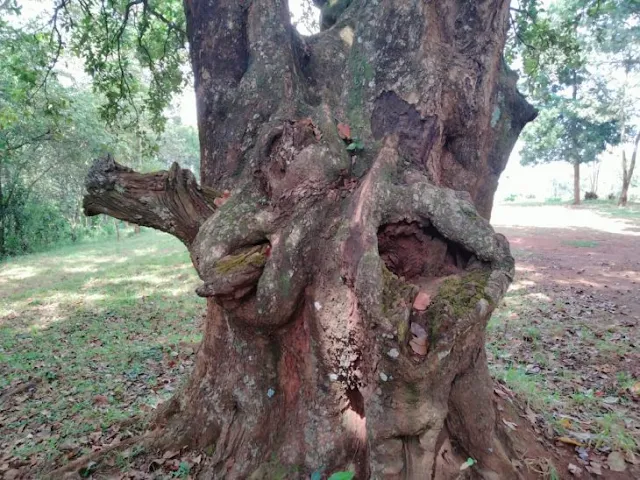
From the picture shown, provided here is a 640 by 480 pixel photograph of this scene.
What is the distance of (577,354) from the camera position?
205 inches

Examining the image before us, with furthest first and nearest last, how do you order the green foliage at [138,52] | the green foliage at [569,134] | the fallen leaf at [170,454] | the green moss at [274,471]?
the green foliage at [569,134], the green foliage at [138,52], the fallen leaf at [170,454], the green moss at [274,471]

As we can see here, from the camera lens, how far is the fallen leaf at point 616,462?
2.98m

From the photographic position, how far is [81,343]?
6.70 metres

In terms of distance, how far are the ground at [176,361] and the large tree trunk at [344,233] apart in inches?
30.0

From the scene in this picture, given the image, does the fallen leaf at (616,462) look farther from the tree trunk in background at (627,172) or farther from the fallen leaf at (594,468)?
the tree trunk in background at (627,172)

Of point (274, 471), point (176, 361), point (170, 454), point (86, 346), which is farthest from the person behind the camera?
point (86, 346)

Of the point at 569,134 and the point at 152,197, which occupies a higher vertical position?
the point at 569,134

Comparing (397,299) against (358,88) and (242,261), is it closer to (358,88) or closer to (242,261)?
(242,261)

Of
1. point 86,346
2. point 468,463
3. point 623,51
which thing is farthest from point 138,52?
point 623,51

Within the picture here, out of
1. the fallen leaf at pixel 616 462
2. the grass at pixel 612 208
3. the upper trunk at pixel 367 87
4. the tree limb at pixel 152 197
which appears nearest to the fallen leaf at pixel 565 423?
the fallen leaf at pixel 616 462

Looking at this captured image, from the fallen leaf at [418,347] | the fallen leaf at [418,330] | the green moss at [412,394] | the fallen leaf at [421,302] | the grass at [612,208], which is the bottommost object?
the grass at [612,208]

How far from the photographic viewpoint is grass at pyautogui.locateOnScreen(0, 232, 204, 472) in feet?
13.5

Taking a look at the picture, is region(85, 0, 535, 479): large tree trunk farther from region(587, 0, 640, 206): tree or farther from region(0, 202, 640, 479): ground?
region(587, 0, 640, 206): tree

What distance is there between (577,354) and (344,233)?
13.7 feet
